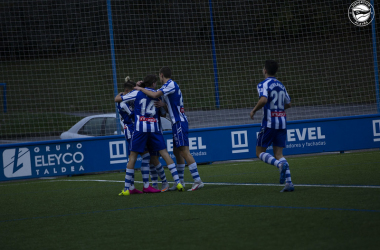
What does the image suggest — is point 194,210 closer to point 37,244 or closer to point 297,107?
point 37,244

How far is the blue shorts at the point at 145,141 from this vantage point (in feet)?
26.3

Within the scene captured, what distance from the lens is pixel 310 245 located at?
3932 mm

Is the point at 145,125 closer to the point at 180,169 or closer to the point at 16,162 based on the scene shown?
the point at 180,169

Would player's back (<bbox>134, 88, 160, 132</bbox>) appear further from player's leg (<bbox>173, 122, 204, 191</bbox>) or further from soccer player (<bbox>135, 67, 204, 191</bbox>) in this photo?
player's leg (<bbox>173, 122, 204, 191</bbox>)

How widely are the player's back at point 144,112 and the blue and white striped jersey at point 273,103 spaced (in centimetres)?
174

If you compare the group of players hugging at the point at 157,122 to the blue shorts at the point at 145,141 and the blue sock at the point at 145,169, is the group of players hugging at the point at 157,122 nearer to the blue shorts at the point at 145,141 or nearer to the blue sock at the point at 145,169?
the blue shorts at the point at 145,141

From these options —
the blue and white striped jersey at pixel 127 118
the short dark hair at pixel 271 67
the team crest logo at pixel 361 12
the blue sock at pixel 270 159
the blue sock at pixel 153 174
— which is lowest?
the blue sock at pixel 153 174

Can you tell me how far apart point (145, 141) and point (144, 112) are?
0.43m

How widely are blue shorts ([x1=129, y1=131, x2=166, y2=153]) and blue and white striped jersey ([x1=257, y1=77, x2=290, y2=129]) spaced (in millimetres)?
1735

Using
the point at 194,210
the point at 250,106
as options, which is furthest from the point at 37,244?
the point at 250,106

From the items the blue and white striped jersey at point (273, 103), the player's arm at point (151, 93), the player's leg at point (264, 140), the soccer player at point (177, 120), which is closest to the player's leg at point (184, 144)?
the soccer player at point (177, 120)

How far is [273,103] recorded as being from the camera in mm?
7215

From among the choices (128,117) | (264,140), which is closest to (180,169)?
(128,117)

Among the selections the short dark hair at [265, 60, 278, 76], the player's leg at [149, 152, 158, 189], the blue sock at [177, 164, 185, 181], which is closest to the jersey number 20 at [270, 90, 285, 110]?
the short dark hair at [265, 60, 278, 76]
